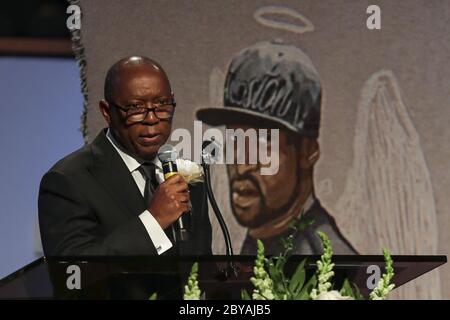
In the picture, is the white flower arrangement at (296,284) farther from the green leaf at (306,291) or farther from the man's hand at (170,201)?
the man's hand at (170,201)

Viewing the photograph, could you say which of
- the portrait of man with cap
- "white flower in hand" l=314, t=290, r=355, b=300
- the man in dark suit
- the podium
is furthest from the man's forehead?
the portrait of man with cap

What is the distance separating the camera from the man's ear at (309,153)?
368cm

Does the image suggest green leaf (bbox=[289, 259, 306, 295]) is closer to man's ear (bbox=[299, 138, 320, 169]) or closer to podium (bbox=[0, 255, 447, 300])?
podium (bbox=[0, 255, 447, 300])

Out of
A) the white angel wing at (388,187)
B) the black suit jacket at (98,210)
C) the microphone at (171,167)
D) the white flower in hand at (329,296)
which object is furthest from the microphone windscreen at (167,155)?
the white angel wing at (388,187)

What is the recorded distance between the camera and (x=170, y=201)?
6.74 ft

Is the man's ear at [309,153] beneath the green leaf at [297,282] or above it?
above

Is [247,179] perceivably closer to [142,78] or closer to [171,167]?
[142,78]

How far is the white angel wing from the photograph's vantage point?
12.0 ft
